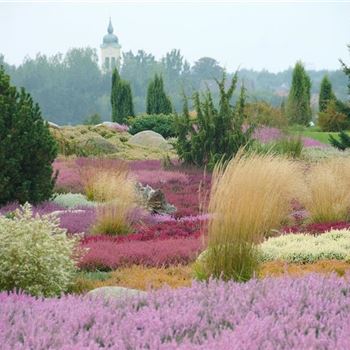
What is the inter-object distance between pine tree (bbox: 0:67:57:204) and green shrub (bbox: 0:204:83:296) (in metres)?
5.17

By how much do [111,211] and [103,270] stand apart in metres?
2.39

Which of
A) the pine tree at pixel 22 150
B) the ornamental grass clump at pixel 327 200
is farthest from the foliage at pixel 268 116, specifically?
the ornamental grass clump at pixel 327 200

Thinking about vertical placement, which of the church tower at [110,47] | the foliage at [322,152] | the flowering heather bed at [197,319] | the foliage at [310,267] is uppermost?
the church tower at [110,47]

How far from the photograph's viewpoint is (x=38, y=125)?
12.5m

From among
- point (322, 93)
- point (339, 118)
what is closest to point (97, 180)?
point (339, 118)

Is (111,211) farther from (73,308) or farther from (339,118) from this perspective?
(339,118)

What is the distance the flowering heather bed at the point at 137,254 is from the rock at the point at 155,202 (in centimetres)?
356

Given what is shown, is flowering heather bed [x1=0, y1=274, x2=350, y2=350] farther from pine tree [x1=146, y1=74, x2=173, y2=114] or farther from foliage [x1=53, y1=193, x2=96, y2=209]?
pine tree [x1=146, y1=74, x2=173, y2=114]

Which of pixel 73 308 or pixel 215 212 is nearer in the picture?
pixel 73 308

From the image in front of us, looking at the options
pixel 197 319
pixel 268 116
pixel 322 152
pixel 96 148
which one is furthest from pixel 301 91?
pixel 197 319

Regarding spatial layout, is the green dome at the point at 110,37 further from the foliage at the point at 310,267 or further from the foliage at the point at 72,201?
the foliage at the point at 310,267

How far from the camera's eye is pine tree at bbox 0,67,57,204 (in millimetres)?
11906

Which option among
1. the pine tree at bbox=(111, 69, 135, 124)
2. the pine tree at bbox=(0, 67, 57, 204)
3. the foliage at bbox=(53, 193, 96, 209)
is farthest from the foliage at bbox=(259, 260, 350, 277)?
the pine tree at bbox=(111, 69, 135, 124)

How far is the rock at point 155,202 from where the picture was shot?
12.7 meters
